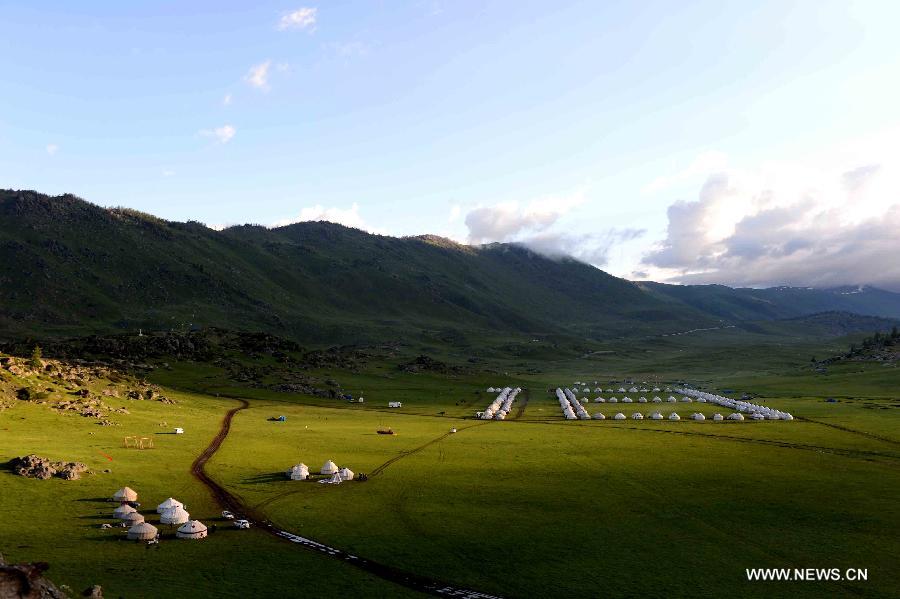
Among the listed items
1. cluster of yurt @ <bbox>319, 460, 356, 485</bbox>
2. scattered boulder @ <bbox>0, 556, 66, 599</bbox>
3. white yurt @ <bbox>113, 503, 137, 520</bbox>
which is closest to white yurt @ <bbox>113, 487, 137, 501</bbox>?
white yurt @ <bbox>113, 503, 137, 520</bbox>

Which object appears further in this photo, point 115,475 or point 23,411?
point 23,411

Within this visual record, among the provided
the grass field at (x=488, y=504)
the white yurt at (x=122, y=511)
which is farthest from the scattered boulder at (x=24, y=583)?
the white yurt at (x=122, y=511)

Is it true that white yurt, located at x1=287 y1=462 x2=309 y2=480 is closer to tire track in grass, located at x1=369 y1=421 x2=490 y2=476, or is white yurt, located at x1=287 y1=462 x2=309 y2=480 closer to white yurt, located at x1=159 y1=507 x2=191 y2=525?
tire track in grass, located at x1=369 y1=421 x2=490 y2=476

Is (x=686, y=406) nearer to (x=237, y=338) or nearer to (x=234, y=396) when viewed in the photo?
(x=234, y=396)

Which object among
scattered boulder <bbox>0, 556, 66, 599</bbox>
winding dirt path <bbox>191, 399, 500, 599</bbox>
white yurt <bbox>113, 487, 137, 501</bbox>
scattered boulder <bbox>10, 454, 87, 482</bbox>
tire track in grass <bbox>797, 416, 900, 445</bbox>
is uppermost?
scattered boulder <bbox>0, 556, 66, 599</bbox>

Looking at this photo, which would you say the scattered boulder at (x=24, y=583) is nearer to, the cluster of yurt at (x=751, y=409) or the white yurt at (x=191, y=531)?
the white yurt at (x=191, y=531)

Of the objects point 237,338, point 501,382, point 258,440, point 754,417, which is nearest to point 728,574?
point 258,440
